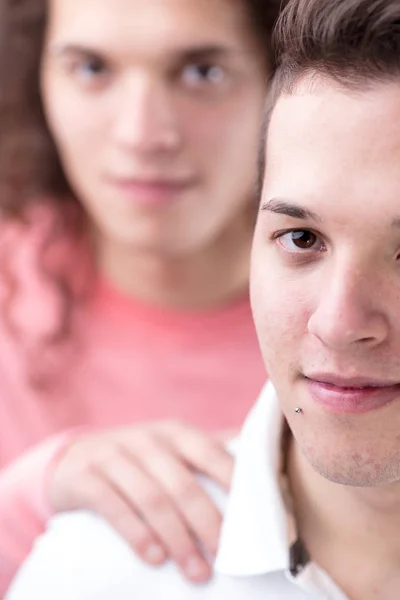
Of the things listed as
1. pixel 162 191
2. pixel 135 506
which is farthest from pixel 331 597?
pixel 162 191

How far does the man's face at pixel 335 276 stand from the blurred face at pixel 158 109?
54 centimetres

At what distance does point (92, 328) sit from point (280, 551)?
774 millimetres

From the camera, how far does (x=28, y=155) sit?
5.50 ft

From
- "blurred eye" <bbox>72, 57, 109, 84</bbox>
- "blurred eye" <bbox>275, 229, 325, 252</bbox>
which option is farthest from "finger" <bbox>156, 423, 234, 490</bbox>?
"blurred eye" <bbox>72, 57, 109, 84</bbox>

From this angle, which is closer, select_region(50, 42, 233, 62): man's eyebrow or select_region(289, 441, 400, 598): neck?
select_region(289, 441, 400, 598): neck

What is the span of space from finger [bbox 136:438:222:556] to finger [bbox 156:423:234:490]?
0.4 inches

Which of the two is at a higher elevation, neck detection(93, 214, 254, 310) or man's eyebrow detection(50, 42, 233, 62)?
man's eyebrow detection(50, 42, 233, 62)

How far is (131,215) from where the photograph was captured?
146 cm

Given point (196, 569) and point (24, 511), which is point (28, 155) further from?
point (196, 569)

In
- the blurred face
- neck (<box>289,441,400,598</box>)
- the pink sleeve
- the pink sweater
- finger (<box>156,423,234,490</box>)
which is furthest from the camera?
the pink sweater

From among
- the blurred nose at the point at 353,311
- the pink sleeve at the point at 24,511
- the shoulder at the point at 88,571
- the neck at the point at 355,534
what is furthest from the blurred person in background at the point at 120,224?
the blurred nose at the point at 353,311

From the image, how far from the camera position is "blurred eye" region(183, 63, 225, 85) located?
4.50 ft

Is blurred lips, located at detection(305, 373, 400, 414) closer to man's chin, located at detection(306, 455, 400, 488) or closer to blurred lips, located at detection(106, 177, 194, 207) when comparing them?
man's chin, located at detection(306, 455, 400, 488)

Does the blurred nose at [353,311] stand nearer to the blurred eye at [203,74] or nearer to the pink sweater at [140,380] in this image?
the blurred eye at [203,74]
